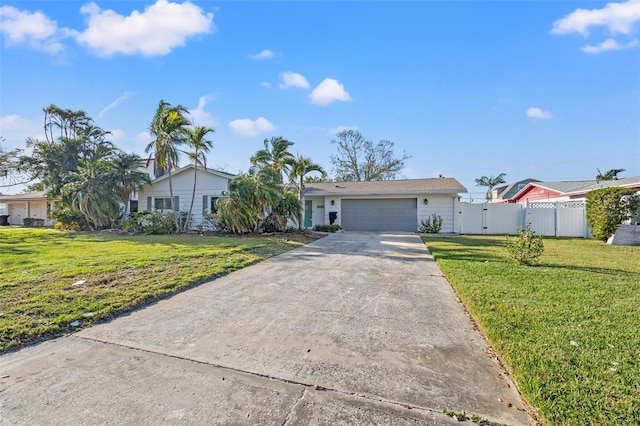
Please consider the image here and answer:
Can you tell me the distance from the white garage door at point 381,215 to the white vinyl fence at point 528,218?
267 centimetres

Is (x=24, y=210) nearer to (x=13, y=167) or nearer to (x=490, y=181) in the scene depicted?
(x=13, y=167)

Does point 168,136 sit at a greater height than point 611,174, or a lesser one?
greater

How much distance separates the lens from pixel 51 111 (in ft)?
80.9

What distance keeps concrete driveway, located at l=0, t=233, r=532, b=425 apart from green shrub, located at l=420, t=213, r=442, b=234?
40.1 ft

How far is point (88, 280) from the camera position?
5141 mm

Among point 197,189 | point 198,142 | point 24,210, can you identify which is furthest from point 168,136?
point 24,210

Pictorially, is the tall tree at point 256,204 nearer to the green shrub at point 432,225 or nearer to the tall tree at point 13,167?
the green shrub at point 432,225

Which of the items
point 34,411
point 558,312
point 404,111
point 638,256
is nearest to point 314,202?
point 404,111

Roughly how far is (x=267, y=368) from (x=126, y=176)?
699 inches

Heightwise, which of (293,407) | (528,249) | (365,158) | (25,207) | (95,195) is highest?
(365,158)

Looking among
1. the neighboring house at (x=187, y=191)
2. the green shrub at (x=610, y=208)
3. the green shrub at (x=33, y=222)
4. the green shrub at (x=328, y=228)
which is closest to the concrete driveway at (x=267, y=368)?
the green shrub at (x=610, y=208)

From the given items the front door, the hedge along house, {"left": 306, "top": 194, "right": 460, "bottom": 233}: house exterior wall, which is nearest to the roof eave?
the hedge along house

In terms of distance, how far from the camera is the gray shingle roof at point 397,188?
51.7 feet

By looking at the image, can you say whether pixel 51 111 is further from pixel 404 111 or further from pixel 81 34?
pixel 404 111
